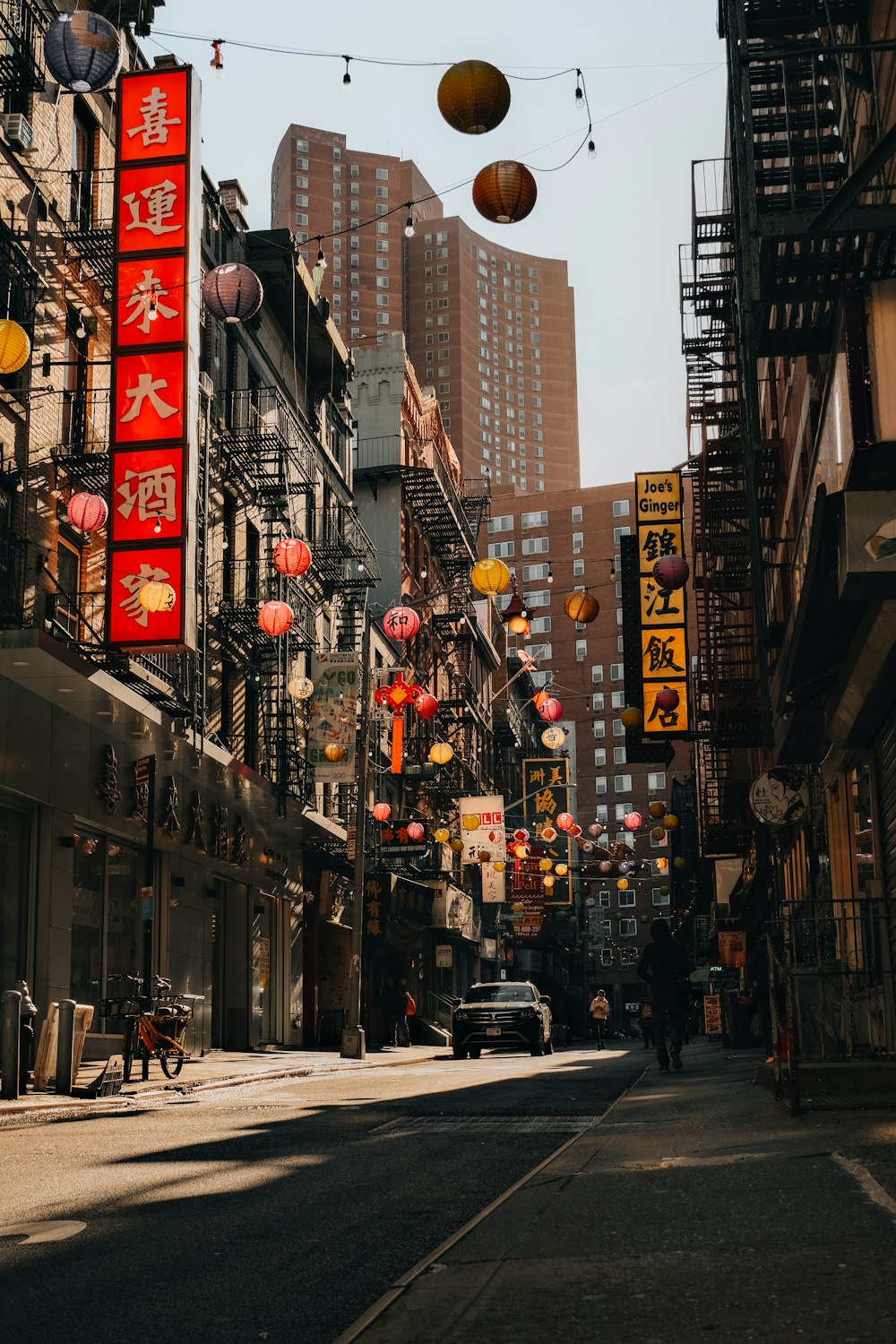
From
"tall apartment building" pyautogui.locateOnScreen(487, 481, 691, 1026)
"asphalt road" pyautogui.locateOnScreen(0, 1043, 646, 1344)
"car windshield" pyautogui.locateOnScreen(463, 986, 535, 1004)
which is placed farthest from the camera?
"tall apartment building" pyautogui.locateOnScreen(487, 481, 691, 1026)

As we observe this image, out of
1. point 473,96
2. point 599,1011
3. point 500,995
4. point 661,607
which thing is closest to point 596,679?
point 599,1011

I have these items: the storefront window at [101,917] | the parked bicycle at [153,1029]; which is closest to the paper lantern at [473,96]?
the parked bicycle at [153,1029]

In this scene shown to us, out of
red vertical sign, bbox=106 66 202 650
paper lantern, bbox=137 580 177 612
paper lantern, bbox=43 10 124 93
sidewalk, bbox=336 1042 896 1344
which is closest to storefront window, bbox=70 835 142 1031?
paper lantern, bbox=137 580 177 612

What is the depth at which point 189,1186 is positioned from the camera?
8.76 meters

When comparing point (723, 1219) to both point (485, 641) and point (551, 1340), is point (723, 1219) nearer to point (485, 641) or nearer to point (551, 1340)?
point (551, 1340)

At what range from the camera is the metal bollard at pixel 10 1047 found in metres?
16.6

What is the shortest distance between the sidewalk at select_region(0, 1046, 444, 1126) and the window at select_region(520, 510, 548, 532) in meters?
115

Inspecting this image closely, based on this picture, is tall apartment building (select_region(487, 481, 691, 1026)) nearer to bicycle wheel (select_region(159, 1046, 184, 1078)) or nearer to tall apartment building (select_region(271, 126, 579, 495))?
tall apartment building (select_region(271, 126, 579, 495))

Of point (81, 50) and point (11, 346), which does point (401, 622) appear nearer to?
point (81, 50)

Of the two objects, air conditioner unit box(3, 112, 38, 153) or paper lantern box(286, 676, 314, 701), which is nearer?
air conditioner unit box(3, 112, 38, 153)

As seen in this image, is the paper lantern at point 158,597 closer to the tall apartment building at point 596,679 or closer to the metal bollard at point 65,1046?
the metal bollard at point 65,1046

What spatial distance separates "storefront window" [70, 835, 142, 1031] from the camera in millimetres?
25250

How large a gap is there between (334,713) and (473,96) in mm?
24318

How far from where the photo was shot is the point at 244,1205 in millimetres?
7965
